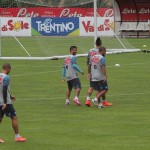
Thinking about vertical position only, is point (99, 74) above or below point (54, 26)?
below

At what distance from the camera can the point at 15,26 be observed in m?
56.6

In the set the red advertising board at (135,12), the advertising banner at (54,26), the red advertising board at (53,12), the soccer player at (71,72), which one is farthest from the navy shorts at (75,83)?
the red advertising board at (135,12)

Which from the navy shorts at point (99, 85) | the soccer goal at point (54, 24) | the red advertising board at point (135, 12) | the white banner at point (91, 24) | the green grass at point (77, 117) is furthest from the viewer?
the red advertising board at point (135, 12)

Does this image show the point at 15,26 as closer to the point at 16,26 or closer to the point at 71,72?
the point at 16,26

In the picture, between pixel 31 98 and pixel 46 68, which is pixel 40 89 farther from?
pixel 46 68

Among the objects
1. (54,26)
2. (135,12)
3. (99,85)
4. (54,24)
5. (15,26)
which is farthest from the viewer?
(135,12)

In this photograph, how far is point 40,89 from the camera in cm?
2459

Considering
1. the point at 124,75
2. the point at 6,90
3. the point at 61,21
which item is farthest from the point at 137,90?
the point at 61,21

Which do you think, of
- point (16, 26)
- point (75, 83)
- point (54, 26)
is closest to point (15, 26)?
point (16, 26)

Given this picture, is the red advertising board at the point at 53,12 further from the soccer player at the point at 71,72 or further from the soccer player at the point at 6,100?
the soccer player at the point at 6,100

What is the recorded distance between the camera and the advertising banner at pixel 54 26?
53291mm

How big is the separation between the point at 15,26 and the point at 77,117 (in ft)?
128

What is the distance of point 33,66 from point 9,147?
67.1 ft

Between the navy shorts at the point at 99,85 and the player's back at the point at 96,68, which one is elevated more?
the player's back at the point at 96,68
